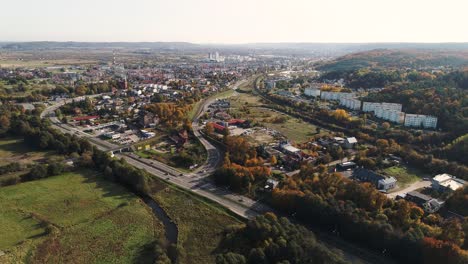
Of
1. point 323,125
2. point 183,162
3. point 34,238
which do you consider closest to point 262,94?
point 323,125

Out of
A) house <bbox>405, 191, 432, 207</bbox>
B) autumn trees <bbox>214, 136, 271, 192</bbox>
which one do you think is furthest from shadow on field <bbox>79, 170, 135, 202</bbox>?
house <bbox>405, 191, 432, 207</bbox>

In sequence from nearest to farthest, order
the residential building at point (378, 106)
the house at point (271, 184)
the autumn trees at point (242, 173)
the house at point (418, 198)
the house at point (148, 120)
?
the house at point (418, 198), the house at point (271, 184), the autumn trees at point (242, 173), the house at point (148, 120), the residential building at point (378, 106)

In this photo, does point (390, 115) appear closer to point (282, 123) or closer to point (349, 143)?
point (349, 143)

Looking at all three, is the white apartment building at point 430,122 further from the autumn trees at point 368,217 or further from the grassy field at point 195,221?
the grassy field at point 195,221

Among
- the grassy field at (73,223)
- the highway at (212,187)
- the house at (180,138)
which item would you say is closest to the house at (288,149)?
the highway at (212,187)

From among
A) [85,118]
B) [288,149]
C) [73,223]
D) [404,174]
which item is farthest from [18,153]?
[404,174]

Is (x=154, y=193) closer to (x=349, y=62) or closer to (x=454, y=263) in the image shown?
(x=454, y=263)
